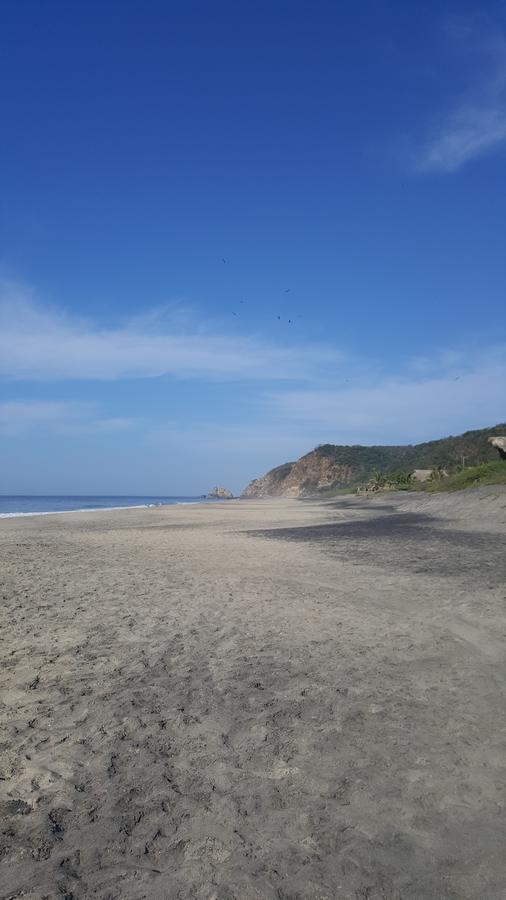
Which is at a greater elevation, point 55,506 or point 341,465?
point 341,465

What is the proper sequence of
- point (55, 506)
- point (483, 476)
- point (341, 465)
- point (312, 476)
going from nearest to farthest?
point (483, 476), point (55, 506), point (341, 465), point (312, 476)

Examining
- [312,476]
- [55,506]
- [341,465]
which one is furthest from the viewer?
[312,476]

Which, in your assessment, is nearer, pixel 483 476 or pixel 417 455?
pixel 483 476

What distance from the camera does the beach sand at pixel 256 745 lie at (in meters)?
2.88

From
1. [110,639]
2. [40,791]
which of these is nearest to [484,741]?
[40,791]

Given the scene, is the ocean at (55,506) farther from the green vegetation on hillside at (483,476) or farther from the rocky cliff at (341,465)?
the rocky cliff at (341,465)

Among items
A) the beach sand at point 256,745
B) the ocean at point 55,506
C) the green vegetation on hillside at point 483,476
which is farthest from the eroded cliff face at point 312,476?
the beach sand at point 256,745

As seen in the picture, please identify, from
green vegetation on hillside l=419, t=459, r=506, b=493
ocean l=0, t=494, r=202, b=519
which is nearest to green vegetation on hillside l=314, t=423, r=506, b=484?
green vegetation on hillside l=419, t=459, r=506, b=493

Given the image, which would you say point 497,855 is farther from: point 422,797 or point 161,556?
point 161,556

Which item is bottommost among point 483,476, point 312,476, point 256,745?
point 256,745

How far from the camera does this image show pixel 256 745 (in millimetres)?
4203

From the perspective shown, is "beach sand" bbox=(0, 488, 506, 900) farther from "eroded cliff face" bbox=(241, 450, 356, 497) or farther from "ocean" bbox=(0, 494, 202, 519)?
"eroded cliff face" bbox=(241, 450, 356, 497)

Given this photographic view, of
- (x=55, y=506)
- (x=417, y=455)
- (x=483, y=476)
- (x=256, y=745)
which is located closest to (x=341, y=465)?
(x=417, y=455)

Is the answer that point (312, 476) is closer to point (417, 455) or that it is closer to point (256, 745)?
point (417, 455)
